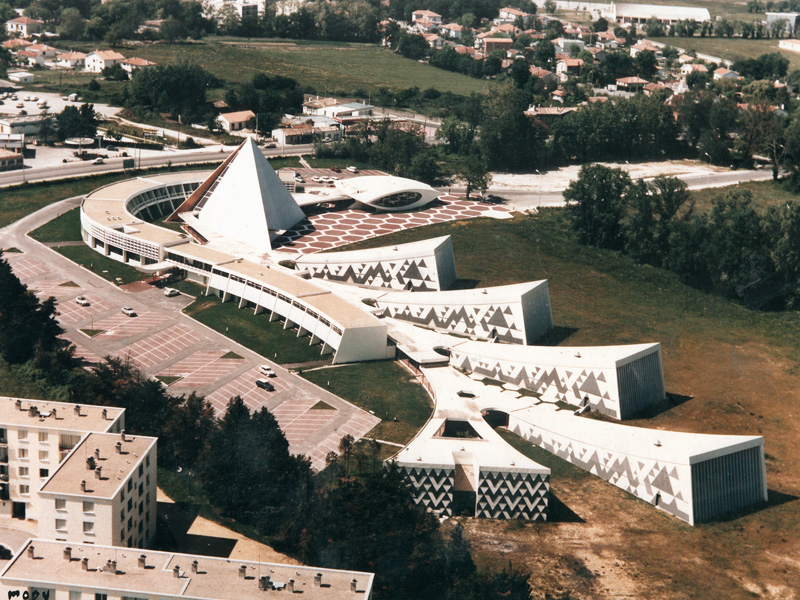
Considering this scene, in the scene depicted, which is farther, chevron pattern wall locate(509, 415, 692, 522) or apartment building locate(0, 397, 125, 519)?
chevron pattern wall locate(509, 415, 692, 522)

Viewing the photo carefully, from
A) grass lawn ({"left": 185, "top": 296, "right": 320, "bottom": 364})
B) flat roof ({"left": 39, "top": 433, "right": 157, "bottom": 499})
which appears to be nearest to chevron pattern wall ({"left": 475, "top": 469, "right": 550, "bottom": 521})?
flat roof ({"left": 39, "top": 433, "right": 157, "bottom": 499})

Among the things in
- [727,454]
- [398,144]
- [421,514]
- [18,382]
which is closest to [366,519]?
[421,514]

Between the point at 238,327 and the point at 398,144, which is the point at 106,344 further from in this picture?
the point at 398,144

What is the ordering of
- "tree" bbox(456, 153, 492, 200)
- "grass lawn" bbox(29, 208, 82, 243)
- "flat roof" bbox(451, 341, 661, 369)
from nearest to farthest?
"flat roof" bbox(451, 341, 661, 369) < "grass lawn" bbox(29, 208, 82, 243) < "tree" bbox(456, 153, 492, 200)

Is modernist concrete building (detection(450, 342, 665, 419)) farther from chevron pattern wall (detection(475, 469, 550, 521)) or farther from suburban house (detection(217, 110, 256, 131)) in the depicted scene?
suburban house (detection(217, 110, 256, 131))

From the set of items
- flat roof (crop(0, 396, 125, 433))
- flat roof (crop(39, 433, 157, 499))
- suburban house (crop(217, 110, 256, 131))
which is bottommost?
flat roof (crop(39, 433, 157, 499))

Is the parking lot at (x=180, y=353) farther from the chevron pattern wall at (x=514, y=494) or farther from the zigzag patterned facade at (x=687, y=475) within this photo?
the zigzag patterned facade at (x=687, y=475)

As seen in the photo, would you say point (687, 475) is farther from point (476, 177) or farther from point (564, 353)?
point (476, 177)
